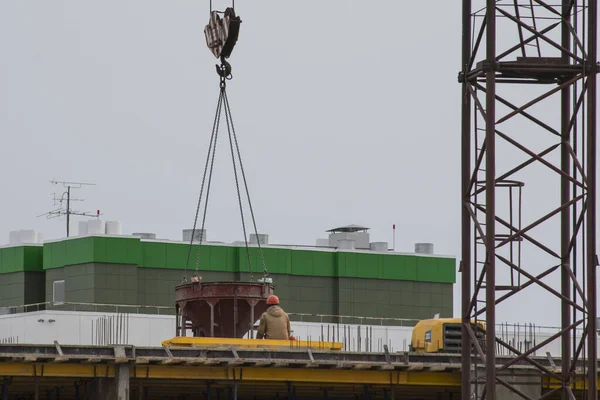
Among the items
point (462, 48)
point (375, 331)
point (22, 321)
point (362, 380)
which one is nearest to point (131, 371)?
point (362, 380)

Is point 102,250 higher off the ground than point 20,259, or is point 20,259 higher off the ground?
point 102,250

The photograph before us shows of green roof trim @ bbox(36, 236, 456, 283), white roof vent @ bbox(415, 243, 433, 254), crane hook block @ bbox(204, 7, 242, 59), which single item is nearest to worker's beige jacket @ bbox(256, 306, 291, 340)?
crane hook block @ bbox(204, 7, 242, 59)

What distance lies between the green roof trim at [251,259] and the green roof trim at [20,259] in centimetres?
138

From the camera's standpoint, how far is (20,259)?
A: 77.5 metres

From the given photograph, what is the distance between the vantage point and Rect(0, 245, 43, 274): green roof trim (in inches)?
3049

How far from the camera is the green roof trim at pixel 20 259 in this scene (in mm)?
77438

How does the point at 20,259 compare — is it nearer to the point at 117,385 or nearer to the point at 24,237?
the point at 24,237

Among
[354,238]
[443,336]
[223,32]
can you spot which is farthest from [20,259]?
[223,32]

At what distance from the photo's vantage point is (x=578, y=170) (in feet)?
116

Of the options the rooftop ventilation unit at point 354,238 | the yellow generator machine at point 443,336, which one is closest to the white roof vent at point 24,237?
the rooftop ventilation unit at point 354,238

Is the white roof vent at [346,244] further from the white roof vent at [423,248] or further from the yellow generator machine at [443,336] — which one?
the yellow generator machine at [443,336]

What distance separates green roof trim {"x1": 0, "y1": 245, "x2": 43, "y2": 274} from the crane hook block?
37442 mm

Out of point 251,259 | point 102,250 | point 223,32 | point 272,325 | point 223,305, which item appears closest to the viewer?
point 272,325

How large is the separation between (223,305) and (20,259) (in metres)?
37.0
